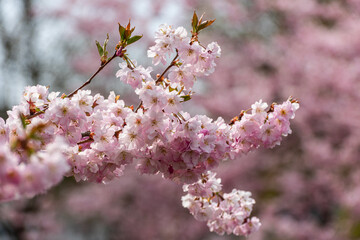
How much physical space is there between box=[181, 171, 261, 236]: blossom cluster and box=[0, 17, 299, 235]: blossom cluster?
0.20 m

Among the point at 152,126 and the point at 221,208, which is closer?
the point at 152,126

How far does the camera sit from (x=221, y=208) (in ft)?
5.65

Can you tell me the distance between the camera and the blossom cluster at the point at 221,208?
5.58 ft

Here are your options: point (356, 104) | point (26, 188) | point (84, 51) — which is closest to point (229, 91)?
point (356, 104)

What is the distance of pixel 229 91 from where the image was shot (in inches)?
309

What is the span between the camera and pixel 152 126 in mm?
1348

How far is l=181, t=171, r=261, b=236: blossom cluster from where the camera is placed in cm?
170

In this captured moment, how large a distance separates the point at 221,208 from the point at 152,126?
0.59 metres

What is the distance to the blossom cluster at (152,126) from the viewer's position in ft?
4.46

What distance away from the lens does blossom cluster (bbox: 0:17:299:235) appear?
1360 mm

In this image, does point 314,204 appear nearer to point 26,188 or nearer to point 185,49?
point 185,49

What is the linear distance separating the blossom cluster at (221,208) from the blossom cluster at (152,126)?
8.0 inches

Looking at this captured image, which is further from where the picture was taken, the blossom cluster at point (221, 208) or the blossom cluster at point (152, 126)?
the blossom cluster at point (221, 208)

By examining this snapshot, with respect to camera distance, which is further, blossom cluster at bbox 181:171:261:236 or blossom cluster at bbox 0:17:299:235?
blossom cluster at bbox 181:171:261:236
